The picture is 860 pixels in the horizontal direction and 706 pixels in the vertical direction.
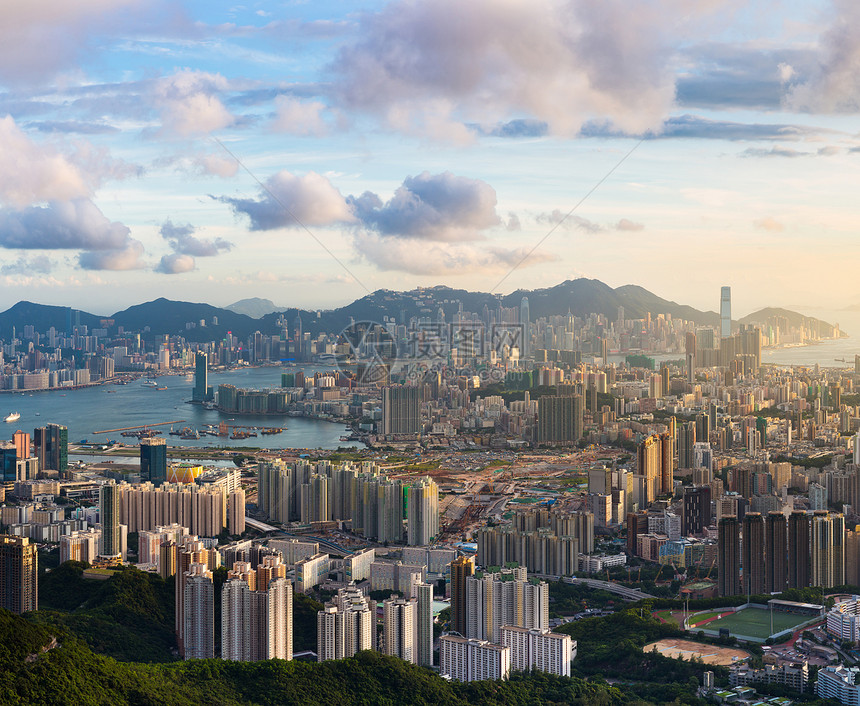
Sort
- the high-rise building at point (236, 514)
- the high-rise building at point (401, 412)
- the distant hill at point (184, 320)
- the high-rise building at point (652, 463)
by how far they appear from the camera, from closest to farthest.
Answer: the high-rise building at point (236, 514) < the high-rise building at point (652, 463) < the high-rise building at point (401, 412) < the distant hill at point (184, 320)

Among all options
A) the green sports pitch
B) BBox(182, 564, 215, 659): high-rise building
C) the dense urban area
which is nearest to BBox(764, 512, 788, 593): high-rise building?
the dense urban area

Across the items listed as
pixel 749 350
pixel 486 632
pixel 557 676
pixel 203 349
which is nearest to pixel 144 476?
pixel 486 632

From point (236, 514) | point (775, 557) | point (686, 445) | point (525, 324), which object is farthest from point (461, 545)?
point (525, 324)

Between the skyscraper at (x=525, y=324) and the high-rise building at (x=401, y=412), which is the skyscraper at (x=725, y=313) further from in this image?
the high-rise building at (x=401, y=412)

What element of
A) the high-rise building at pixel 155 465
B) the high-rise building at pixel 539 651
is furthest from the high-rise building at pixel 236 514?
the high-rise building at pixel 539 651

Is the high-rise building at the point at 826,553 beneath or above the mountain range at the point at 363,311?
beneath

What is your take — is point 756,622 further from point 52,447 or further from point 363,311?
point 363,311

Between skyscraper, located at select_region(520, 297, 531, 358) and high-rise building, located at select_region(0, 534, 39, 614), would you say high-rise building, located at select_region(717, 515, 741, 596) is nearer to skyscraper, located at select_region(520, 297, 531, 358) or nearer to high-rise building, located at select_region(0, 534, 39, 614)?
high-rise building, located at select_region(0, 534, 39, 614)
